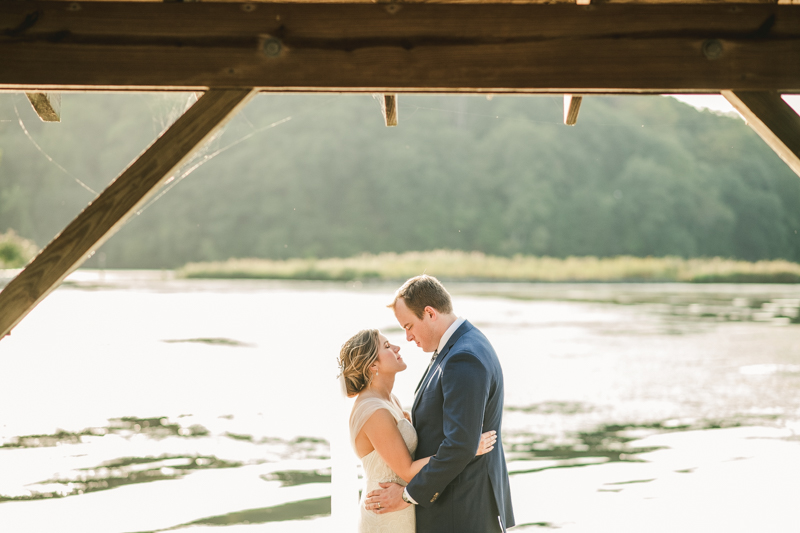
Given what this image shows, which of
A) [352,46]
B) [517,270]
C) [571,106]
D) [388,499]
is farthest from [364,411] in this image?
[517,270]

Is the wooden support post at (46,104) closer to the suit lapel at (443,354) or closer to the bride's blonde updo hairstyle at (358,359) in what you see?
the bride's blonde updo hairstyle at (358,359)

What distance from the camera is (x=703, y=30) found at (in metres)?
2.78

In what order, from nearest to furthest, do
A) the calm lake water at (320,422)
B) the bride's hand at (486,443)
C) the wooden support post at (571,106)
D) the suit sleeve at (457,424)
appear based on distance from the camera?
the suit sleeve at (457,424) → the bride's hand at (486,443) → the wooden support post at (571,106) → the calm lake water at (320,422)

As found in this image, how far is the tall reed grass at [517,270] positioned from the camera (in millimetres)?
56188

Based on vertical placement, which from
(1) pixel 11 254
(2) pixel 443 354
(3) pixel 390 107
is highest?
(1) pixel 11 254

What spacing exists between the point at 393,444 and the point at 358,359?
376mm

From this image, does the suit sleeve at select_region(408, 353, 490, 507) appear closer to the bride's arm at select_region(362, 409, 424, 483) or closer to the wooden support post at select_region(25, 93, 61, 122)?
the bride's arm at select_region(362, 409, 424, 483)

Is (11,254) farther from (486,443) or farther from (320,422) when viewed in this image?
(486,443)

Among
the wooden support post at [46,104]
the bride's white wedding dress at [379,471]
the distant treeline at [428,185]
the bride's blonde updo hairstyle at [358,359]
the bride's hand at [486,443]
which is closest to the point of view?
the bride's hand at [486,443]

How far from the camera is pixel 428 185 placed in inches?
3017

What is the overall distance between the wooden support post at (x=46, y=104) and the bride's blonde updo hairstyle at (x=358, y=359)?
1803 mm

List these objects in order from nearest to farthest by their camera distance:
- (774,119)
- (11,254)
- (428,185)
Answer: (774,119)
(11,254)
(428,185)

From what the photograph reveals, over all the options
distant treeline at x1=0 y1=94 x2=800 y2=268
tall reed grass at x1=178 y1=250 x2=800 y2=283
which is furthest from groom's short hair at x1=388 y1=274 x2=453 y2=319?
distant treeline at x1=0 y1=94 x2=800 y2=268

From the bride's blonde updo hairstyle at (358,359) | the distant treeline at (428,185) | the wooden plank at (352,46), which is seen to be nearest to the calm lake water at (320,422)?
the bride's blonde updo hairstyle at (358,359)
